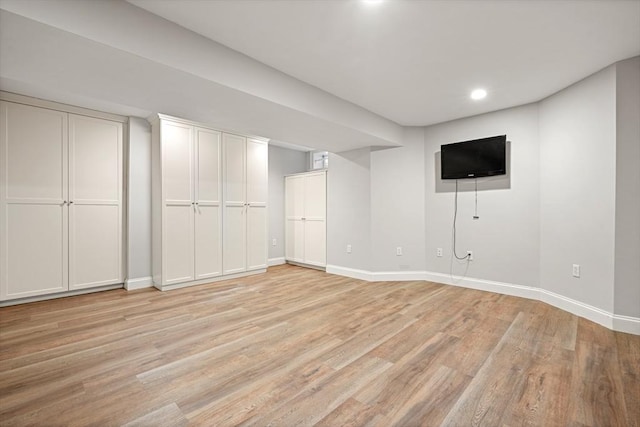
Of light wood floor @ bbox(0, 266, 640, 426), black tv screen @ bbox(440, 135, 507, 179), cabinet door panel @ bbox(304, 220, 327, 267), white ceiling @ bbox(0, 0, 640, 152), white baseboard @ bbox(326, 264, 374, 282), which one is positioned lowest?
light wood floor @ bbox(0, 266, 640, 426)

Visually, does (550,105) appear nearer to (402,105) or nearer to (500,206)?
(500,206)

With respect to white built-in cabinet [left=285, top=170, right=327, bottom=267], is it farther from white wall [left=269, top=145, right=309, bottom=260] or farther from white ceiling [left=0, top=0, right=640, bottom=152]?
white ceiling [left=0, top=0, right=640, bottom=152]

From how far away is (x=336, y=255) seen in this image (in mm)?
5031

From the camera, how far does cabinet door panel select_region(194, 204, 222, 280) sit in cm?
421

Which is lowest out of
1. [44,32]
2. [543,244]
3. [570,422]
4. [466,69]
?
[570,422]

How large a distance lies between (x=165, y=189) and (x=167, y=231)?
22.5 inches

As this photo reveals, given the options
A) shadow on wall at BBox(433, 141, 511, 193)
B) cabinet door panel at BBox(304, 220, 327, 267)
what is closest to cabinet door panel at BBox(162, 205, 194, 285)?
cabinet door panel at BBox(304, 220, 327, 267)

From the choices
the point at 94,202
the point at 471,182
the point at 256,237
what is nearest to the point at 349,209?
the point at 256,237

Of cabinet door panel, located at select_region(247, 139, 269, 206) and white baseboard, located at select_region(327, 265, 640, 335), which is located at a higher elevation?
cabinet door panel, located at select_region(247, 139, 269, 206)

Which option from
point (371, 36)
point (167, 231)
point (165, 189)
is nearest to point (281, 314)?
point (167, 231)

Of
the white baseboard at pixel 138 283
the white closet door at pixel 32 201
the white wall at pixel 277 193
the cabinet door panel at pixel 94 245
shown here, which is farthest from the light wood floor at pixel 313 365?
the white wall at pixel 277 193

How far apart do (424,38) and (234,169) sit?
3.31 m

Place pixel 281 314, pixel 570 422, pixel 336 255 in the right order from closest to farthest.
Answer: pixel 570 422 < pixel 281 314 < pixel 336 255

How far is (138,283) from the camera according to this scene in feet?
13.2
